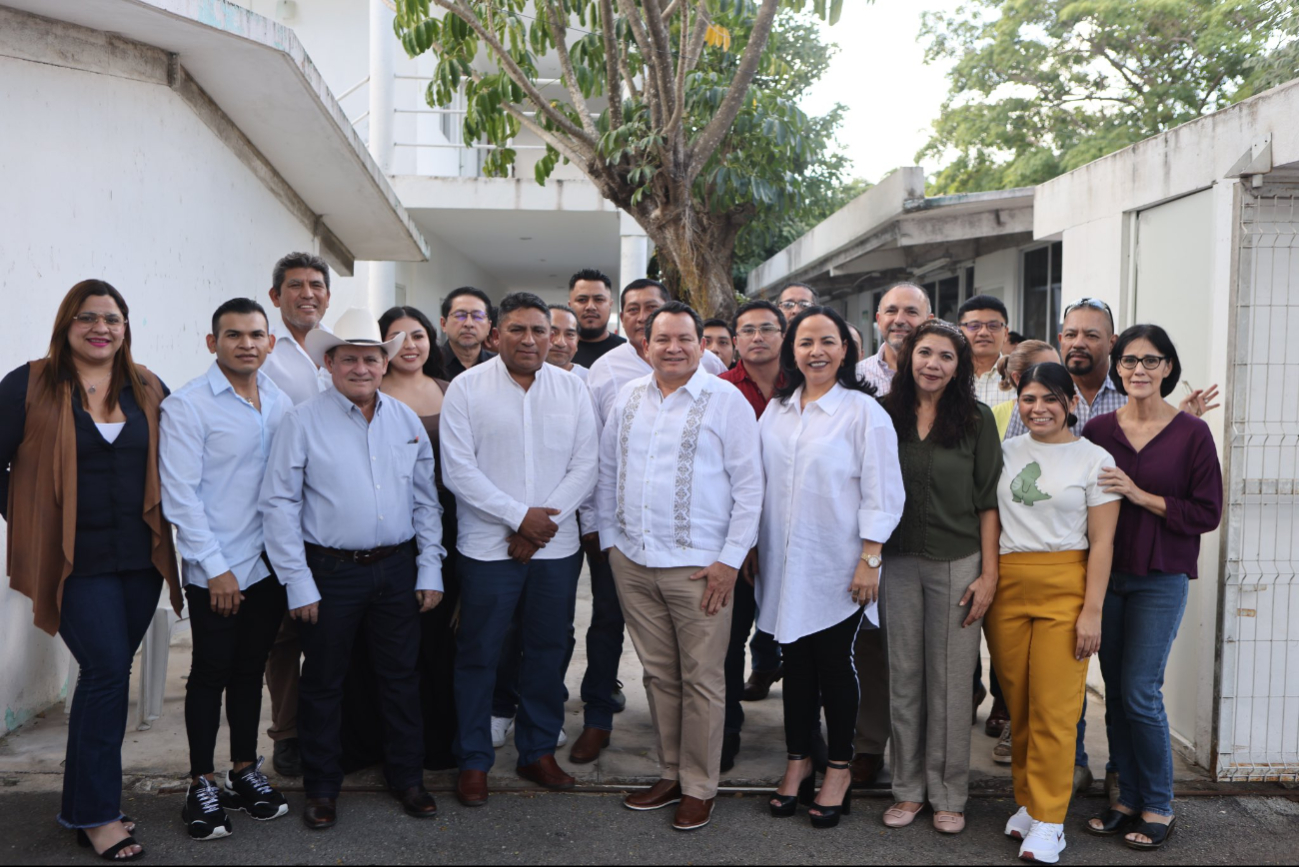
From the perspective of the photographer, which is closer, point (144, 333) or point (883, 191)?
point (144, 333)

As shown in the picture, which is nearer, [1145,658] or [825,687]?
[1145,658]

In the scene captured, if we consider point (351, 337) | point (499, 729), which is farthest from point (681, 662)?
point (351, 337)

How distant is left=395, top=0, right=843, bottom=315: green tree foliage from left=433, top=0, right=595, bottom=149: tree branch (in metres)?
0.01

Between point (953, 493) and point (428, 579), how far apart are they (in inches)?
78.0

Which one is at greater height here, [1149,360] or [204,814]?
[1149,360]

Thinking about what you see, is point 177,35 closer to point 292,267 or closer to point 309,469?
point 292,267

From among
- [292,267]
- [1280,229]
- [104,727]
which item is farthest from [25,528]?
[1280,229]

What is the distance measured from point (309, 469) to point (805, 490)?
1.78 meters

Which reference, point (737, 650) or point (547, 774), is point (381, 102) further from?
point (547, 774)

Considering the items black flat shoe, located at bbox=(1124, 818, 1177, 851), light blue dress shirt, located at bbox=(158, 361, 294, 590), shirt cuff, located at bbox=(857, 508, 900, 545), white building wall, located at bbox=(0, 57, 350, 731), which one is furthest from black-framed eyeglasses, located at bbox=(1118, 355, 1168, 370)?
white building wall, located at bbox=(0, 57, 350, 731)

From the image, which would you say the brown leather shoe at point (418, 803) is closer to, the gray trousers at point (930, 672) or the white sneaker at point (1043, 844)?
the gray trousers at point (930, 672)

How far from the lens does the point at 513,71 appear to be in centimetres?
783

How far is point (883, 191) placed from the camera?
1044 cm

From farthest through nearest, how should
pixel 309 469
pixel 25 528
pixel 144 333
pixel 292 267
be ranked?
pixel 144 333, pixel 292 267, pixel 309 469, pixel 25 528
